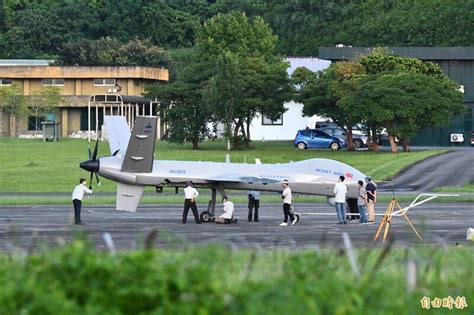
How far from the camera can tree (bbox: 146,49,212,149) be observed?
96375mm

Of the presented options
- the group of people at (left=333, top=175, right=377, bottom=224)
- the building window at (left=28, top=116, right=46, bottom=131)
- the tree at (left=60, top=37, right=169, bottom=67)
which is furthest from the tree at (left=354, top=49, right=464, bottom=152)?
the tree at (left=60, top=37, right=169, bottom=67)

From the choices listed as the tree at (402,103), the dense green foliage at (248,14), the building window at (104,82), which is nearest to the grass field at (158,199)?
the tree at (402,103)

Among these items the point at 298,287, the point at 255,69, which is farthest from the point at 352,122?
the point at 298,287

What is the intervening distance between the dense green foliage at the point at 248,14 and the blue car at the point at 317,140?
42137 mm

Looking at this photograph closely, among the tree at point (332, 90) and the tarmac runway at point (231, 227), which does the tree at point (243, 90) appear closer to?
the tree at point (332, 90)

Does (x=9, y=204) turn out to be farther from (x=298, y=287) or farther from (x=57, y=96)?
(x=57, y=96)

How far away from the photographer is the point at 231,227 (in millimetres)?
41562

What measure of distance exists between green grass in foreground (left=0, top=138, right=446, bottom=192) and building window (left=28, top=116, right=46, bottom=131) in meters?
20.2

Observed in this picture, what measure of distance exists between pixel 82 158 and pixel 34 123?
48.3 meters

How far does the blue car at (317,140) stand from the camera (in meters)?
97.8

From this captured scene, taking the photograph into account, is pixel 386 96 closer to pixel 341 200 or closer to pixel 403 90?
pixel 403 90

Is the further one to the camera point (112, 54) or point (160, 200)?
point (112, 54)

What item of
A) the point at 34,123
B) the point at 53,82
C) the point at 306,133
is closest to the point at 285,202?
the point at 306,133

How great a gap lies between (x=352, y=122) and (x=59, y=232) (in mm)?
54525
